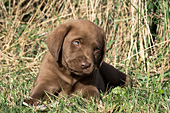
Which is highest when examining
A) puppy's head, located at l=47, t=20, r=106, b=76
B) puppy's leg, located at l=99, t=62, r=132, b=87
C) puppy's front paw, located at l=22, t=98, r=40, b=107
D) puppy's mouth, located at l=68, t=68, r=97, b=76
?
puppy's head, located at l=47, t=20, r=106, b=76

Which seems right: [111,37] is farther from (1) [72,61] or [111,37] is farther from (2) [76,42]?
(1) [72,61]

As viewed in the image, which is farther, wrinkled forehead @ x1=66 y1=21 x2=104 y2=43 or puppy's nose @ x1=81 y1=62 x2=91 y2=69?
wrinkled forehead @ x1=66 y1=21 x2=104 y2=43

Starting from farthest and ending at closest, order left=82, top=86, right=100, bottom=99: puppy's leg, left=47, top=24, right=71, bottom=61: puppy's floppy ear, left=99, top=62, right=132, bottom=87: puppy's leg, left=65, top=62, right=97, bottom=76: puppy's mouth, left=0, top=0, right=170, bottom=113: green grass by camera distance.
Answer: left=0, top=0, right=170, bottom=113: green grass
left=99, top=62, right=132, bottom=87: puppy's leg
left=82, top=86, right=100, bottom=99: puppy's leg
left=47, top=24, right=71, bottom=61: puppy's floppy ear
left=65, top=62, right=97, bottom=76: puppy's mouth

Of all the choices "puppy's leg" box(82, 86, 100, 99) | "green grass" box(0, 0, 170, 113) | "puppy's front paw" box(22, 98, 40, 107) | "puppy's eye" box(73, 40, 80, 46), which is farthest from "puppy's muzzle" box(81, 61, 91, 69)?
"green grass" box(0, 0, 170, 113)

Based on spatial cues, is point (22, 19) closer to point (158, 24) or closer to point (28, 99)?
point (158, 24)

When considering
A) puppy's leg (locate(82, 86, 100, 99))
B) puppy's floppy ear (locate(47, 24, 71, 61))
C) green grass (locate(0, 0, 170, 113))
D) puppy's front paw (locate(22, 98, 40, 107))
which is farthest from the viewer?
green grass (locate(0, 0, 170, 113))

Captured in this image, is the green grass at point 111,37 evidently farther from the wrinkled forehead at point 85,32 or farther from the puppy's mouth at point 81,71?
the wrinkled forehead at point 85,32

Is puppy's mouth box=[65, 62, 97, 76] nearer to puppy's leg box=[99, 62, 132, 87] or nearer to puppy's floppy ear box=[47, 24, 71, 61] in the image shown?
puppy's floppy ear box=[47, 24, 71, 61]
